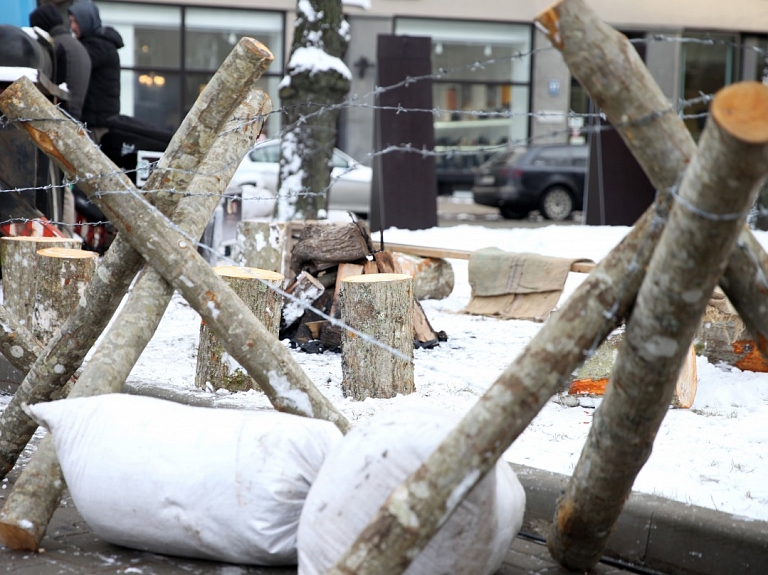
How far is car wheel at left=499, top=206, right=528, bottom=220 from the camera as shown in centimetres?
1941

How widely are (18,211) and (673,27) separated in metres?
17.7

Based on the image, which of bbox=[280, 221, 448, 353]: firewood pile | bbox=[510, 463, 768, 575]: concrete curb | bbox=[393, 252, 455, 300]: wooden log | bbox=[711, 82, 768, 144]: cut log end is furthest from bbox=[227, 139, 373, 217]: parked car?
bbox=[711, 82, 768, 144]: cut log end

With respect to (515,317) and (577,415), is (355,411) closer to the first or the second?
(577,415)

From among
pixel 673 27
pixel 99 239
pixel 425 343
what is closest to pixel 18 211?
pixel 99 239

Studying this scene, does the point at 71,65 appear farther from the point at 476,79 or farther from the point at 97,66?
the point at 476,79

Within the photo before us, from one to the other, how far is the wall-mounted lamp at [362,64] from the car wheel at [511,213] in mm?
4394

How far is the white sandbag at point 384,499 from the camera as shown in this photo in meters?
2.60

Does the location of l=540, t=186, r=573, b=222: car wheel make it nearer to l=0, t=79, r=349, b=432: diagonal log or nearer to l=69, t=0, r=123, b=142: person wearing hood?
l=69, t=0, r=123, b=142: person wearing hood

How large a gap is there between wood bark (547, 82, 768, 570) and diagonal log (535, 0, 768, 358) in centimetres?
26

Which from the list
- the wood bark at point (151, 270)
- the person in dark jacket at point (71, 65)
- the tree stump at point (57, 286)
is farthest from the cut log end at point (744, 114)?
the person in dark jacket at point (71, 65)

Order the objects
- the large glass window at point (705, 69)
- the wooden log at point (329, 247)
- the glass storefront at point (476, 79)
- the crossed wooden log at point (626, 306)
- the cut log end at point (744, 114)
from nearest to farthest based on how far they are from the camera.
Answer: the cut log end at point (744, 114) < the crossed wooden log at point (626, 306) < the wooden log at point (329, 247) < the glass storefront at point (476, 79) < the large glass window at point (705, 69)

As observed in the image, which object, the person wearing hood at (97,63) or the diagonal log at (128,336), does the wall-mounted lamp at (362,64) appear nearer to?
the person wearing hood at (97,63)

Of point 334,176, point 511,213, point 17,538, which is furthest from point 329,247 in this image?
point 511,213

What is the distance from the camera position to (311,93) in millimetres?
10914
